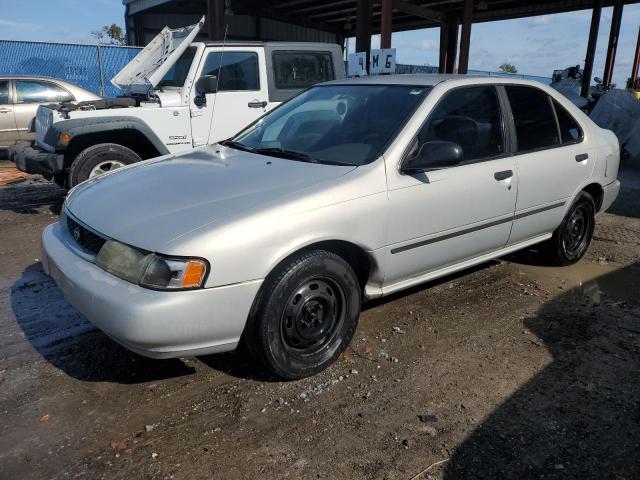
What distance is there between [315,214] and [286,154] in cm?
84

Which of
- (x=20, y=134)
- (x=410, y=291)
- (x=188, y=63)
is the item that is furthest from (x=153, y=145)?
(x=20, y=134)

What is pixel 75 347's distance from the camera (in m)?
3.40

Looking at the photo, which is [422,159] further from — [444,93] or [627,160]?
[627,160]

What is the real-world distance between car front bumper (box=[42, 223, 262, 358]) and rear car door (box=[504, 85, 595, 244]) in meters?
2.42

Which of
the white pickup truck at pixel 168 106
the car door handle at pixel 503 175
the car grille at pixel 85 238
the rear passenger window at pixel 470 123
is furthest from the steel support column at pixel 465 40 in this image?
the car grille at pixel 85 238

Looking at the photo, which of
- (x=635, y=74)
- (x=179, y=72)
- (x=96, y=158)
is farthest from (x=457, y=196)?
(x=635, y=74)

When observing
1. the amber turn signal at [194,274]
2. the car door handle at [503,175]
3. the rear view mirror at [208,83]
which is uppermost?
the rear view mirror at [208,83]

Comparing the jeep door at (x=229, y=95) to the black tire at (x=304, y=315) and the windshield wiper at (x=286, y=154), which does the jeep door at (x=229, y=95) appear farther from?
the black tire at (x=304, y=315)

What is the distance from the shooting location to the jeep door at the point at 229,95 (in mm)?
6672

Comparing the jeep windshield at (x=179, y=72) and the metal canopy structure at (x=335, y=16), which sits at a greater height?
the metal canopy structure at (x=335, y=16)

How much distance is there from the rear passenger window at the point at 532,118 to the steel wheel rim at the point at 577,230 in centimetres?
80

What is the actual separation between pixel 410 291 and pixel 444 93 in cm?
158

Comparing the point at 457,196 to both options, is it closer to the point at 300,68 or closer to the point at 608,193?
the point at 608,193

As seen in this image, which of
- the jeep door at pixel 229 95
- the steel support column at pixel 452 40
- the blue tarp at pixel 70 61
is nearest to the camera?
the jeep door at pixel 229 95
